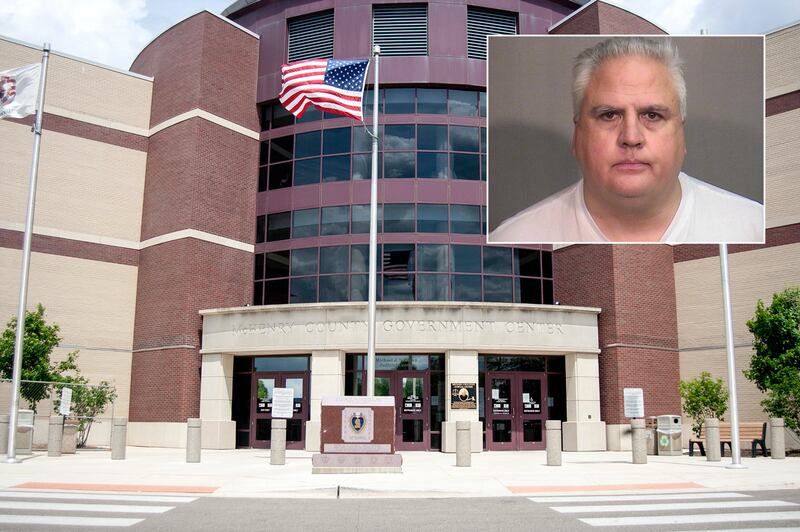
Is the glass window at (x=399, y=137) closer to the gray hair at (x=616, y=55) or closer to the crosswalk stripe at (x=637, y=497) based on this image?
the gray hair at (x=616, y=55)

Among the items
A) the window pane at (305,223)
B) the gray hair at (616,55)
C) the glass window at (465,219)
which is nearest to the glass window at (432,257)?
the glass window at (465,219)

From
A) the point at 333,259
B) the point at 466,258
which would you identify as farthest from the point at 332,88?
the point at 466,258

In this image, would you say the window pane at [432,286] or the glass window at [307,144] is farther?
the glass window at [307,144]

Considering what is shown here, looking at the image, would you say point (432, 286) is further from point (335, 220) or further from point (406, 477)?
point (406, 477)

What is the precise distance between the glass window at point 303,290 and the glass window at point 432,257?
15.1 feet

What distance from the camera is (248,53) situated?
35.0 meters

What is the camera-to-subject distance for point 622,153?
2406cm

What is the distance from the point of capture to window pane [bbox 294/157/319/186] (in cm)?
3291

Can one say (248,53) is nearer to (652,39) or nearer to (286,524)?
(652,39)

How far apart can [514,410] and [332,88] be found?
14.3 meters

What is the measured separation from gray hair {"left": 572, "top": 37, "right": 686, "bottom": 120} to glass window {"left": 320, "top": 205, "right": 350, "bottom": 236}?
37.3 feet

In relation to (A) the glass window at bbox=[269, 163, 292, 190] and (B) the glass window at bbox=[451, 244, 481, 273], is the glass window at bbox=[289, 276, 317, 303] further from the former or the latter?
(B) the glass window at bbox=[451, 244, 481, 273]

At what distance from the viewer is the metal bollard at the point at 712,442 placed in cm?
2159

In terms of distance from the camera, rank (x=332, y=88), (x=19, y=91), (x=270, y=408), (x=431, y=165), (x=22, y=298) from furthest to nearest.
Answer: (x=431, y=165)
(x=270, y=408)
(x=332, y=88)
(x=19, y=91)
(x=22, y=298)
